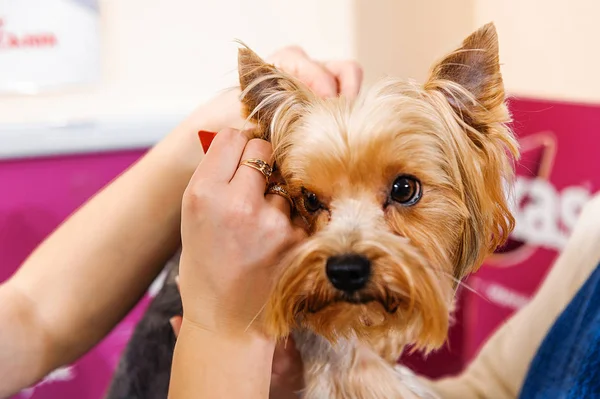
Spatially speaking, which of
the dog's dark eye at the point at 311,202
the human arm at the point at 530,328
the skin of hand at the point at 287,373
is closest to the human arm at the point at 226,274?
the dog's dark eye at the point at 311,202

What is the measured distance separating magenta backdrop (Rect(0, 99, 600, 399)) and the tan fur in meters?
0.69

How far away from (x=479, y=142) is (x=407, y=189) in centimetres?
13

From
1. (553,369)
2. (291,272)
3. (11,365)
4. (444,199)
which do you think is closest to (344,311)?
(291,272)

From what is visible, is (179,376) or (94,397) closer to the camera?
(179,376)

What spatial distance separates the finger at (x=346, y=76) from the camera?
1015 millimetres

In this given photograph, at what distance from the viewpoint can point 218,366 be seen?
0.75 m

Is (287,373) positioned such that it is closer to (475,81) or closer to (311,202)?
(311,202)

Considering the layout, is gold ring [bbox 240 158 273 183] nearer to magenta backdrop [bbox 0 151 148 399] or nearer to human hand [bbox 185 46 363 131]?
human hand [bbox 185 46 363 131]

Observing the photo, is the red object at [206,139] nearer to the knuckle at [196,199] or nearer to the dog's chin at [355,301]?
the knuckle at [196,199]

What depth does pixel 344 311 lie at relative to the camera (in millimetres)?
819

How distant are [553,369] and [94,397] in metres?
1.40

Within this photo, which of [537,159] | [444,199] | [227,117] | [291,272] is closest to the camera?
[291,272]

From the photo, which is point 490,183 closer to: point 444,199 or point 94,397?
point 444,199

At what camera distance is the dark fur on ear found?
84 cm
